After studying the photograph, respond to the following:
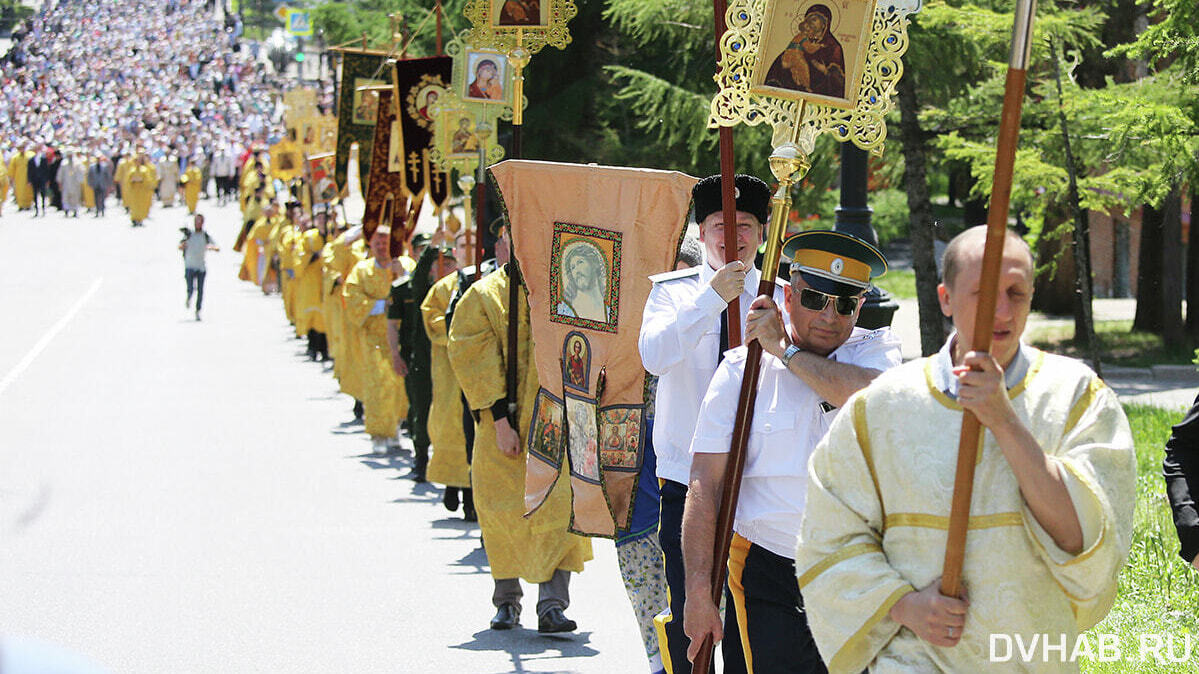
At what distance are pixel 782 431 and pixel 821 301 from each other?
0.38m

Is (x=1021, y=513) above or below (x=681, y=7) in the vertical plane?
below

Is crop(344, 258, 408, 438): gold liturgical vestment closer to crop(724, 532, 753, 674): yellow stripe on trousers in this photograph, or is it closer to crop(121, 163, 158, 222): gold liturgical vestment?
crop(724, 532, 753, 674): yellow stripe on trousers

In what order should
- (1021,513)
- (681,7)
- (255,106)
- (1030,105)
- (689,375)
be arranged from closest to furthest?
(1021,513)
(689,375)
(1030,105)
(681,7)
(255,106)

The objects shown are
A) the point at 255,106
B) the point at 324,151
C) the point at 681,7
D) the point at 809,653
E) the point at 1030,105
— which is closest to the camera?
the point at 809,653

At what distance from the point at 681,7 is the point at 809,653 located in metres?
11.7

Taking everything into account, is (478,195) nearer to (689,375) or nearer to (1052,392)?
(689,375)

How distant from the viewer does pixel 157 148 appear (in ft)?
173

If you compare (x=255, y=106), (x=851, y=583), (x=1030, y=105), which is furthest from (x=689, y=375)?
(x=255, y=106)

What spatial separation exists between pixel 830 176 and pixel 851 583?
12947 mm

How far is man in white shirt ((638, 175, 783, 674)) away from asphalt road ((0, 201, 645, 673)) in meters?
1.80

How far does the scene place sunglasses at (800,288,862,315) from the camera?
4.70m

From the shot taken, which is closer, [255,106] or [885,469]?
[885,469]

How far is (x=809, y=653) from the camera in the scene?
474cm

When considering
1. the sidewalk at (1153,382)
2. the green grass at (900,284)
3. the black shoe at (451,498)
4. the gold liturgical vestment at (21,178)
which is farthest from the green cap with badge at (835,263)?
the gold liturgical vestment at (21,178)
